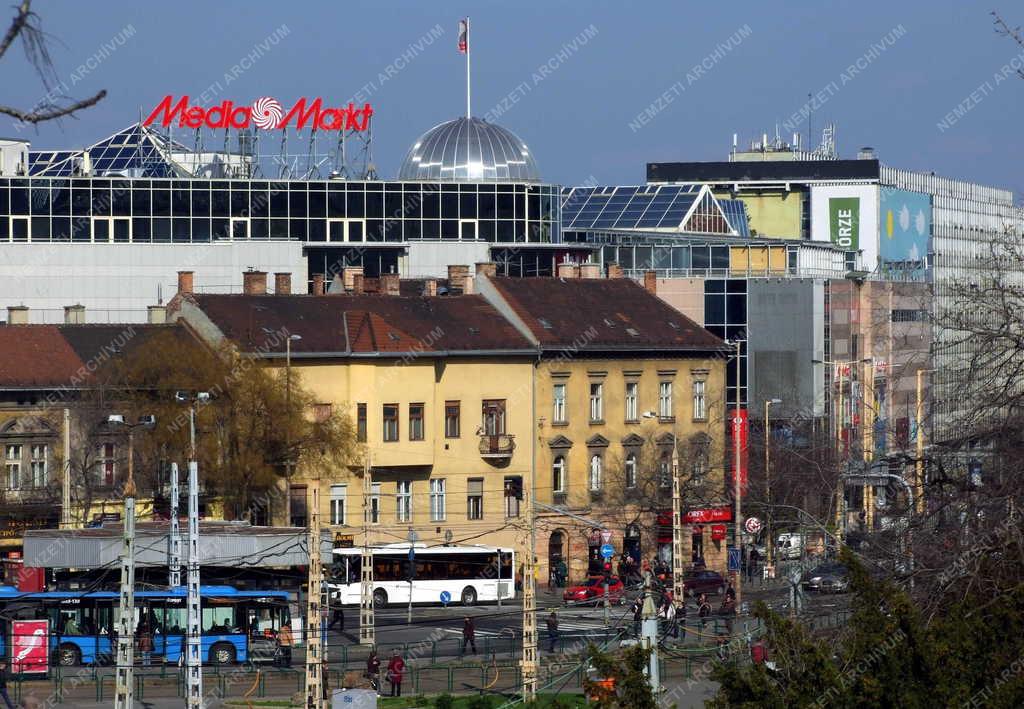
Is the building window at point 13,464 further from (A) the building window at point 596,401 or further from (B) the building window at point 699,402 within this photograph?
(B) the building window at point 699,402

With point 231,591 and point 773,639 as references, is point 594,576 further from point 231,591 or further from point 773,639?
point 773,639

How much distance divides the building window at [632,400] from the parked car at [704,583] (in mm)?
12210

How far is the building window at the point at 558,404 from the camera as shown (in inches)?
3445

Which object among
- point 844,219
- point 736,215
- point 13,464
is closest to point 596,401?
point 13,464

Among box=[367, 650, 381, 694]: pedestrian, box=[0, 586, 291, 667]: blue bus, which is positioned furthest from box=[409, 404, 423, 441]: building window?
box=[367, 650, 381, 694]: pedestrian

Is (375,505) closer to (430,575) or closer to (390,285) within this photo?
(430,575)

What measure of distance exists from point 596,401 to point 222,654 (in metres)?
31.3

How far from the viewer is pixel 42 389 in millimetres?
77812

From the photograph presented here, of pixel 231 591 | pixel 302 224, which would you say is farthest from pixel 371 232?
pixel 231 591

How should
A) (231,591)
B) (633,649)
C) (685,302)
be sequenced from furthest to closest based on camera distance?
1. (685,302)
2. (231,591)
3. (633,649)

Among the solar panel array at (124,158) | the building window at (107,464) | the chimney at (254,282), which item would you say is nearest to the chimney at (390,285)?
the chimney at (254,282)

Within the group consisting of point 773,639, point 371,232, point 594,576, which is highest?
point 371,232

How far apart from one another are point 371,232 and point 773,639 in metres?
101

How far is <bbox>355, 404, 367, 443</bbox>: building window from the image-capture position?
81.8 metres
